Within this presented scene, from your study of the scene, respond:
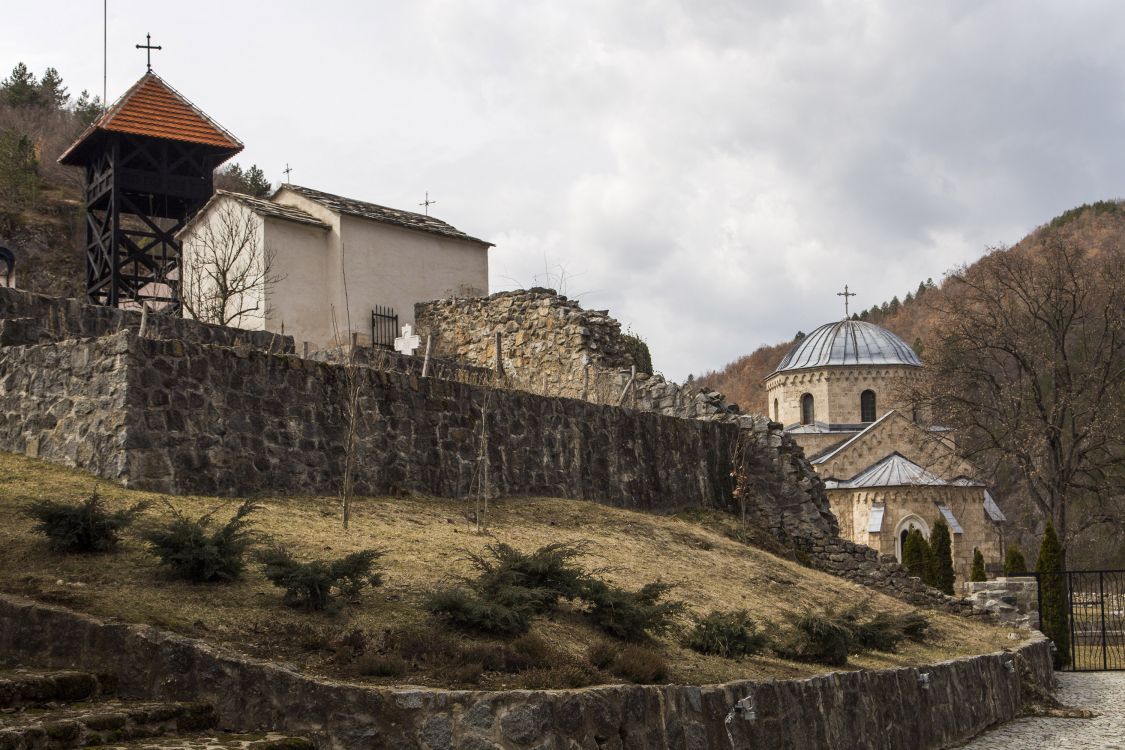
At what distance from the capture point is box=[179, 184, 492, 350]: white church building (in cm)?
2534

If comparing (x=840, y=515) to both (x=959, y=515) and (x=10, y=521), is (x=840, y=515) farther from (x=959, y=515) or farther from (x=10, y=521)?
(x=10, y=521)

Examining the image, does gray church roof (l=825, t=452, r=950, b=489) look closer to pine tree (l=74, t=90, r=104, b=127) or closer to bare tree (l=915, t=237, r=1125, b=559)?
bare tree (l=915, t=237, r=1125, b=559)

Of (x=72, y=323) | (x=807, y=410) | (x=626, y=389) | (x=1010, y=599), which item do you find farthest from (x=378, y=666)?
(x=807, y=410)

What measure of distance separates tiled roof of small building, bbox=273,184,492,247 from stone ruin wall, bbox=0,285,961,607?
5.50 meters

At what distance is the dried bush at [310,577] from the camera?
8.77 m

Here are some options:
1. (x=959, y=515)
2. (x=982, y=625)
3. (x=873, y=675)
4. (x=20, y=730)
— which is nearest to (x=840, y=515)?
(x=959, y=515)

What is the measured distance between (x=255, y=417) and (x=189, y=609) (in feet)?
18.1

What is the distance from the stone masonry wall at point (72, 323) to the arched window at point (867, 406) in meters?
42.8

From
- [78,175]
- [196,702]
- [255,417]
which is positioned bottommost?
[196,702]

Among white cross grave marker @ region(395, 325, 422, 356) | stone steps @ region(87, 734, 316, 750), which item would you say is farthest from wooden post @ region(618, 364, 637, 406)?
stone steps @ region(87, 734, 316, 750)

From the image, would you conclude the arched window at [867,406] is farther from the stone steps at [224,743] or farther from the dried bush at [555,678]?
the stone steps at [224,743]

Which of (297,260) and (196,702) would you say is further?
(297,260)

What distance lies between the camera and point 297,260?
2597cm

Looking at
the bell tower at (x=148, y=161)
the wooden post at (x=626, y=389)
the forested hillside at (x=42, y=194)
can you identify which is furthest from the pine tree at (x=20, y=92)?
the wooden post at (x=626, y=389)
